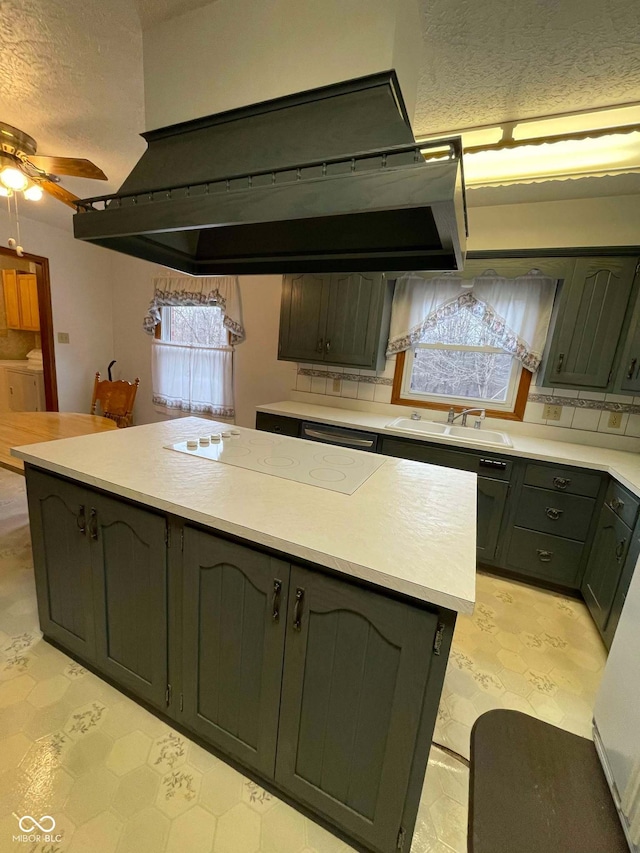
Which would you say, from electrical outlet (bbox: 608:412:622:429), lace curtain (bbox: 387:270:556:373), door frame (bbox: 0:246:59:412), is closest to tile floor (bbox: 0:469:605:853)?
electrical outlet (bbox: 608:412:622:429)

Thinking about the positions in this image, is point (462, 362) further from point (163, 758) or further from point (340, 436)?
point (163, 758)

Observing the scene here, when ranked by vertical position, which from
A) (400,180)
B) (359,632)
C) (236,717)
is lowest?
(236,717)

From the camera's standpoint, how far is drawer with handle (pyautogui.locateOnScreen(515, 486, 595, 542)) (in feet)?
6.71

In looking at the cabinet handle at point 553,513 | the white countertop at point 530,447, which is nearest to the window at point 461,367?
the white countertop at point 530,447

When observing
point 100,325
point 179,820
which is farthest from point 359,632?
point 100,325

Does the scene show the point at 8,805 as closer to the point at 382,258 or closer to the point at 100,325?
the point at 382,258

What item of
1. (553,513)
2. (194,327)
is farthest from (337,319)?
(553,513)

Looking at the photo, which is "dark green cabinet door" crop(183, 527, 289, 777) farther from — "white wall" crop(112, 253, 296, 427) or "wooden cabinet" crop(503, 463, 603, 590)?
"white wall" crop(112, 253, 296, 427)

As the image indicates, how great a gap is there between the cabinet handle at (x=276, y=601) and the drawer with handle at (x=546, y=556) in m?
1.89

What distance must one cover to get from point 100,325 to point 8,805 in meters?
4.44

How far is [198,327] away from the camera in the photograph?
12.4ft

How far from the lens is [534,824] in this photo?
0.68 m

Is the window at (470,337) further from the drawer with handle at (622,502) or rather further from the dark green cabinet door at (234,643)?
the dark green cabinet door at (234,643)

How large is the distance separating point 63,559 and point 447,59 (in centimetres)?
243
